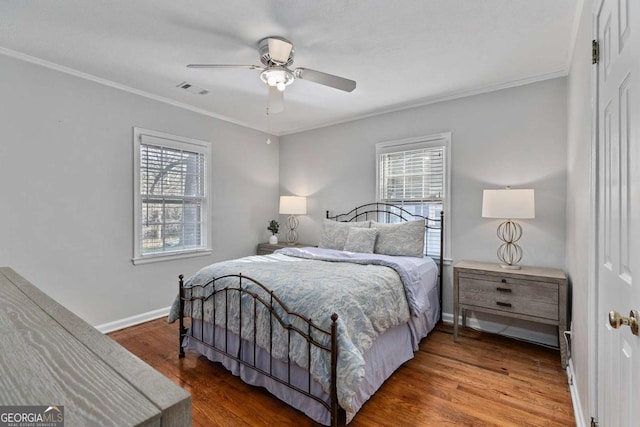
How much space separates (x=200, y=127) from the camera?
4148 millimetres

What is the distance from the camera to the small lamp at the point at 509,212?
2812 mm

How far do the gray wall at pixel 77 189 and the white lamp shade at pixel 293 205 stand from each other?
4.85 ft

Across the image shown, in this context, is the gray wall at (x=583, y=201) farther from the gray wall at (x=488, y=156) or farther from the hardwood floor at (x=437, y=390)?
the gray wall at (x=488, y=156)

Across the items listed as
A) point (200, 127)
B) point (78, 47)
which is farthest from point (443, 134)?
point (78, 47)

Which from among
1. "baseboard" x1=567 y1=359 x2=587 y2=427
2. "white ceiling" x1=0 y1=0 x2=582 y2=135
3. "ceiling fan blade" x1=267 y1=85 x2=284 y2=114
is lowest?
"baseboard" x1=567 y1=359 x2=587 y2=427

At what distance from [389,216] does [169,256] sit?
2816mm

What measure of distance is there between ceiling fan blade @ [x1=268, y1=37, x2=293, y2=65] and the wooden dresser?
7.17 feet

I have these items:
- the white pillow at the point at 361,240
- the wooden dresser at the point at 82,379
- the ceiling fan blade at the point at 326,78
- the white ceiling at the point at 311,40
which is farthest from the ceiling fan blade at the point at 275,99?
the wooden dresser at the point at 82,379

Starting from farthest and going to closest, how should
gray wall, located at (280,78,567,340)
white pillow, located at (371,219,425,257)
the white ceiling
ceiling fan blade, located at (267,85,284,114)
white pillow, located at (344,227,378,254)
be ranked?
white pillow, located at (344,227,378,254), white pillow, located at (371,219,425,257), gray wall, located at (280,78,567,340), ceiling fan blade, located at (267,85,284,114), the white ceiling

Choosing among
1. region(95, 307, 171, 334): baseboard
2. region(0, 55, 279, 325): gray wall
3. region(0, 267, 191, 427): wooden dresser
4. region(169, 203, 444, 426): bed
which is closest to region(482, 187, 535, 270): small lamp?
region(169, 203, 444, 426): bed

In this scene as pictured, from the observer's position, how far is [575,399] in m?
2.07

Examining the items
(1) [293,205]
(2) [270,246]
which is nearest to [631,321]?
(1) [293,205]

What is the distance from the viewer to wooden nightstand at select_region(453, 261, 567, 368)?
2648mm

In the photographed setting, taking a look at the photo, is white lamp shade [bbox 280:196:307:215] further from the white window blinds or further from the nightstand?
the white window blinds
